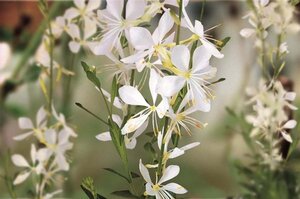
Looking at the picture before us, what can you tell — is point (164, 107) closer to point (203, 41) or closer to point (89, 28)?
point (203, 41)

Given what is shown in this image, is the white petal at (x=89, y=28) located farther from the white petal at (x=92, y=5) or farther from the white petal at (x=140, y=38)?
the white petal at (x=140, y=38)

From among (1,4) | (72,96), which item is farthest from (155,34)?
(1,4)

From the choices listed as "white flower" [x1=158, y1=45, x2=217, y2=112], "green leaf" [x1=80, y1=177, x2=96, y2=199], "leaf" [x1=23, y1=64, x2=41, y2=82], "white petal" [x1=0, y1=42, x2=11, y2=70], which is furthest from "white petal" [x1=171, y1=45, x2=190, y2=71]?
"white petal" [x1=0, y1=42, x2=11, y2=70]

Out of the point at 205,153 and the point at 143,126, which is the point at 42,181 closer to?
the point at 143,126

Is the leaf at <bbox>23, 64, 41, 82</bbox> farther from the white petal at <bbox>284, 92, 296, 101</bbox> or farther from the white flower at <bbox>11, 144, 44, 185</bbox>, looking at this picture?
the white petal at <bbox>284, 92, 296, 101</bbox>

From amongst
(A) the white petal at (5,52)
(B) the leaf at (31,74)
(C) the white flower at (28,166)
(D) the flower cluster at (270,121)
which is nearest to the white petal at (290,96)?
(D) the flower cluster at (270,121)

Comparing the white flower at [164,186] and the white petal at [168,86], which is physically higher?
the white petal at [168,86]
